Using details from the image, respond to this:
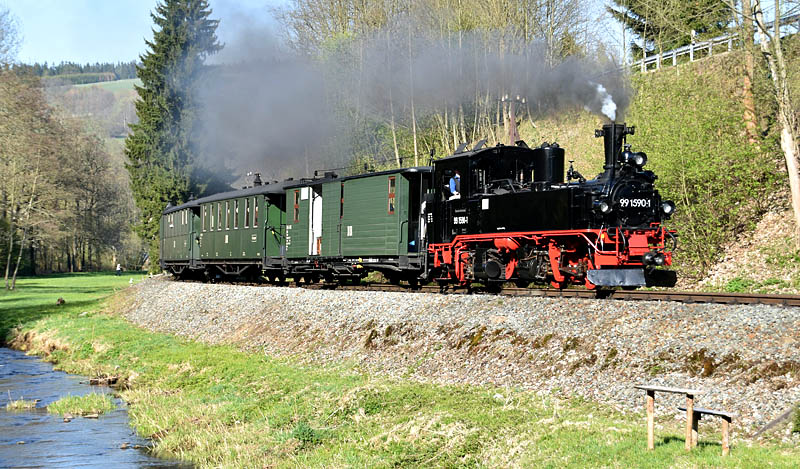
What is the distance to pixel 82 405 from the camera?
16812 mm

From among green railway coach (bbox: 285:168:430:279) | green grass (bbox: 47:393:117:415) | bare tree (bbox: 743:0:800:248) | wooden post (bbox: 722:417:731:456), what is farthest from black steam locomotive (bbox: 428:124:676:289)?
bare tree (bbox: 743:0:800:248)

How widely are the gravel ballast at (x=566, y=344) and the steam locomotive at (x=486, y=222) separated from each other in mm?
1452

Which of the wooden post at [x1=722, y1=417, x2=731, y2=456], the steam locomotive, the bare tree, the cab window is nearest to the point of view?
the wooden post at [x1=722, y1=417, x2=731, y2=456]

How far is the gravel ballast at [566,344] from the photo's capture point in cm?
1007

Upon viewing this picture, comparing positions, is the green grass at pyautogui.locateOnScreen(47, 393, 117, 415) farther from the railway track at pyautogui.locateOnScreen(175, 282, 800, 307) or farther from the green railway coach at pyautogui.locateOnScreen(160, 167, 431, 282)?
the green railway coach at pyautogui.locateOnScreen(160, 167, 431, 282)

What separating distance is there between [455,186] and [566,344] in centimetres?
724

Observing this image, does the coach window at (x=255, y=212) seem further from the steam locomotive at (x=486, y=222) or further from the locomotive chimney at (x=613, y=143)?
the locomotive chimney at (x=613, y=143)

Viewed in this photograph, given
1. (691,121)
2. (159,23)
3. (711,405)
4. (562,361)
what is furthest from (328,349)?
(159,23)

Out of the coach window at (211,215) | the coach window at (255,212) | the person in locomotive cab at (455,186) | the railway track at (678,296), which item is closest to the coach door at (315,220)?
the coach window at (255,212)

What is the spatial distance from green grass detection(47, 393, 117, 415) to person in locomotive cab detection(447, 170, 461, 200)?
9.20m

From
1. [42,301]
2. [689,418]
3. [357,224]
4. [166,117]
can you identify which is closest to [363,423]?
[689,418]

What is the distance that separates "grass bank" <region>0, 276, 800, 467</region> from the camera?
8820 mm

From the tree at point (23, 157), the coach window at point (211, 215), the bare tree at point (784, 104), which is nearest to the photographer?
the bare tree at point (784, 104)

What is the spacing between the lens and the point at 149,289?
115 feet
